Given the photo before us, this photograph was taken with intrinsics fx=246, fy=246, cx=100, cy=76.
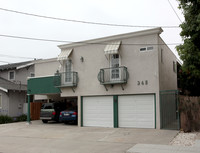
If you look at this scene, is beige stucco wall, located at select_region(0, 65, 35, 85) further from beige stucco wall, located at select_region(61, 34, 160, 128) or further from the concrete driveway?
the concrete driveway

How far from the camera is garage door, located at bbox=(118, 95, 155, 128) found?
1516 cm

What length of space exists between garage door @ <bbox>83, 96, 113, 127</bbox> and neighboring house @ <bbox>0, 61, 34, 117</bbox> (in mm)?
10276

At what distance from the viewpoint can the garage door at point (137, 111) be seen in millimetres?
15156

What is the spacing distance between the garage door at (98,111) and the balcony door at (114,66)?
57.7 inches

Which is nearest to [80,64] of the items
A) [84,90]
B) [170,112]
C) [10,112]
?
[84,90]

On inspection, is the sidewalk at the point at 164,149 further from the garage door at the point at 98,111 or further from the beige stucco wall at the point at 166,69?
the garage door at the point at 98,111

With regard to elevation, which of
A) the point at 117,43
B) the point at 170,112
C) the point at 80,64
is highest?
the point at 117,43

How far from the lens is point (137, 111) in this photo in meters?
15.6

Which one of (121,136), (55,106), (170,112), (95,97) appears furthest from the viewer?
(55,106)

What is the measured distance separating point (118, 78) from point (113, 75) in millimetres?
428

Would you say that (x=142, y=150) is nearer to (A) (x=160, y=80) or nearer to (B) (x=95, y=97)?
(A) (x=160, y=80)

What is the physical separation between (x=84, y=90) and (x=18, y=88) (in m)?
11.0

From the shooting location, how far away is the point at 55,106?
1950cm

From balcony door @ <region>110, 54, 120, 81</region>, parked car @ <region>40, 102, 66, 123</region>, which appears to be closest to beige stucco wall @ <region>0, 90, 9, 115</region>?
parked car @ <region>40, 102, 66, 123</region>
